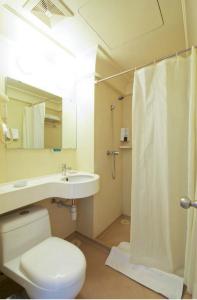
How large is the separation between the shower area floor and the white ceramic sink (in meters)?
0.81

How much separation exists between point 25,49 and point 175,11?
1.36 meters

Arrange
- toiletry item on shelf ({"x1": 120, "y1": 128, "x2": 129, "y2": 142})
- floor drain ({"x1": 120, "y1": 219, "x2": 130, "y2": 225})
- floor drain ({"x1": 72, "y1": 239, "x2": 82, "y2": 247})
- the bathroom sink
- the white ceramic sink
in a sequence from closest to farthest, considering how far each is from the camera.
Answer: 1. the white ceramic sink
2. the bathroom sink
3. floor drain ({"x1": 72, "y1": 239, "x2": 82, "y2": 247})
4. floor drain ({"x1": 120, "y1": 219, "x2": 130, "y2": 225})
5. toiletry item on shelf ({"x1": 120, "y1": 128, "x2": 129, "y2": 142})

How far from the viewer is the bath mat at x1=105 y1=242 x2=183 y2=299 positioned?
1.20m

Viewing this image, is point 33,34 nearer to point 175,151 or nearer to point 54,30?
point 54,30

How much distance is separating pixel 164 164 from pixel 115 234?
1.29 meters

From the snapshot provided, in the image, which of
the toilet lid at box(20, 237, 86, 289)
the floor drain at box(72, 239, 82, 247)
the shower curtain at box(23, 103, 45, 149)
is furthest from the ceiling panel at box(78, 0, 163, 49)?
the floor drain at box(72, 239, 82, 247)

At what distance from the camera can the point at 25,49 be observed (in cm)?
150

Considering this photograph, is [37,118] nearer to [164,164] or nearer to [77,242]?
[164,164]

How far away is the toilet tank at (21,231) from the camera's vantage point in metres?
1.04

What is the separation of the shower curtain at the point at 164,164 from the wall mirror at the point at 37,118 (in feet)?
2.97

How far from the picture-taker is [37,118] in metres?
1.62

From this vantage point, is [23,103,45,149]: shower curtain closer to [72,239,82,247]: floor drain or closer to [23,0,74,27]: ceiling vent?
[23,0,74,27]: ceiling vent

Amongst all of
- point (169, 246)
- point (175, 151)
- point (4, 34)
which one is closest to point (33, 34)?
point (4, 34)

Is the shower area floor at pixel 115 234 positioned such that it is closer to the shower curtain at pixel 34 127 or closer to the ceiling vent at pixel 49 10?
the shower curtain at pixel 34 127
